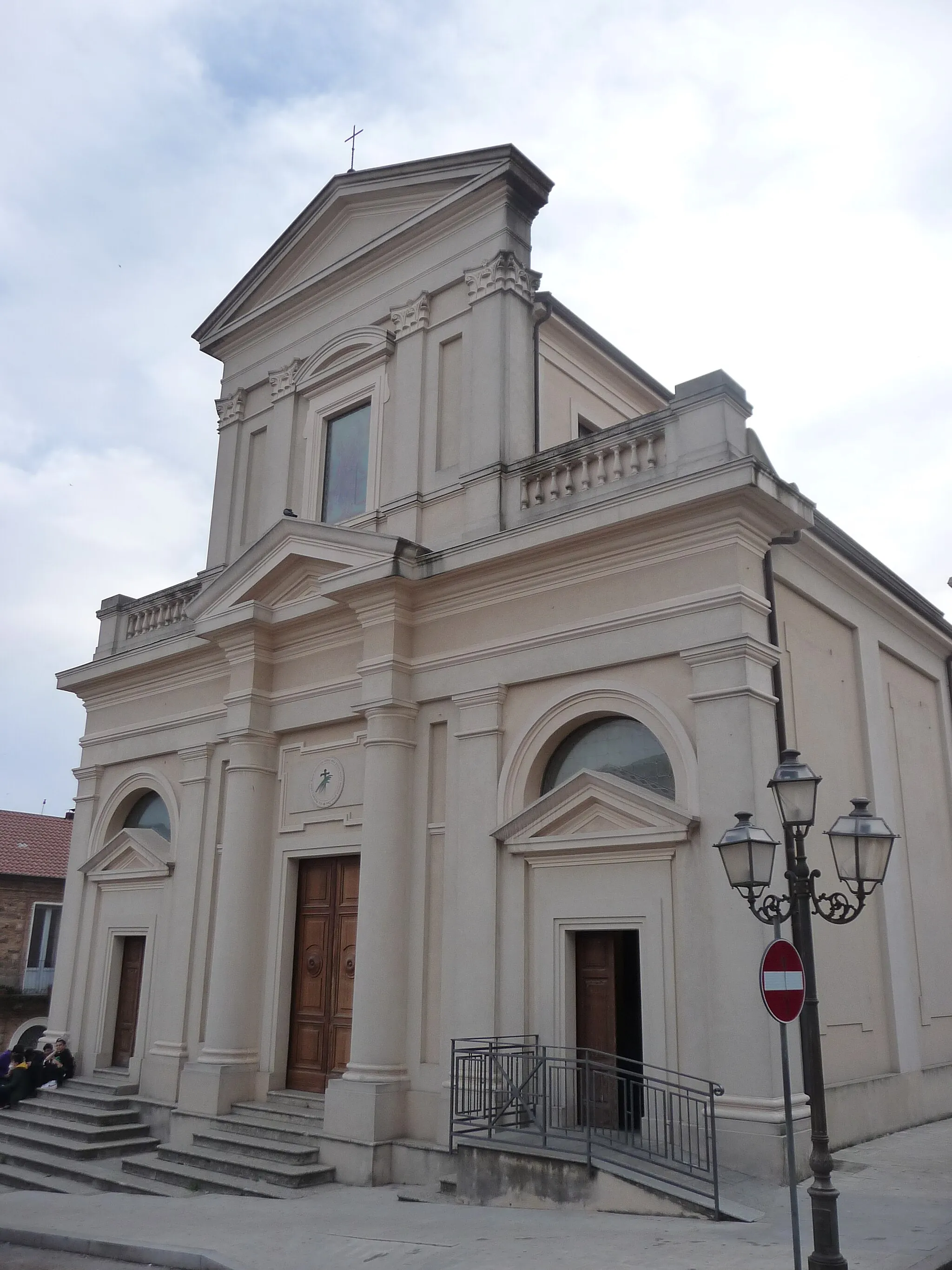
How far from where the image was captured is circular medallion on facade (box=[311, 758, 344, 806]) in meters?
13.6

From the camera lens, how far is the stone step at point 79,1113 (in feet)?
45.3

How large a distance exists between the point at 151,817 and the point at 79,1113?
14.2 ft

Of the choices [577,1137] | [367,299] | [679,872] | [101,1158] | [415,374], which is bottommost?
[101,1158]

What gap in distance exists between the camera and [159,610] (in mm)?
17328

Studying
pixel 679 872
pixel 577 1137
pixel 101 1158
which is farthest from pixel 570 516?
pixel 101 1158

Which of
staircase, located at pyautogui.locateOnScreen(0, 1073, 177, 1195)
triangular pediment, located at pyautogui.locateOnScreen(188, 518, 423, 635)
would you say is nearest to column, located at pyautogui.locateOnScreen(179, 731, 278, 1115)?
staircase, located at pyautogui.locateOnScreen(0, 1073, 177, 1195)

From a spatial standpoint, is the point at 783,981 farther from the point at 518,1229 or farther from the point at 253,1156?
the point at 253,1156

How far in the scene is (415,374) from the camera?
1438cm

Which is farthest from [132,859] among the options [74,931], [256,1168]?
[256,1168]

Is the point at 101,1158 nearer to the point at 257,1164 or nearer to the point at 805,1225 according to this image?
the point at 257,1164

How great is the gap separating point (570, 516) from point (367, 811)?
4.03 metres

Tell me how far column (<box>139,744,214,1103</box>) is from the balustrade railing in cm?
236

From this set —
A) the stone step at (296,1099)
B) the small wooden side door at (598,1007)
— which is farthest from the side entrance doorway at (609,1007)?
the stone step at (296,1099)

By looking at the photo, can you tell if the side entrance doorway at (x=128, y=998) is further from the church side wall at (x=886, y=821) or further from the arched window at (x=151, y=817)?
the church side wall at (x=886, y=821)
